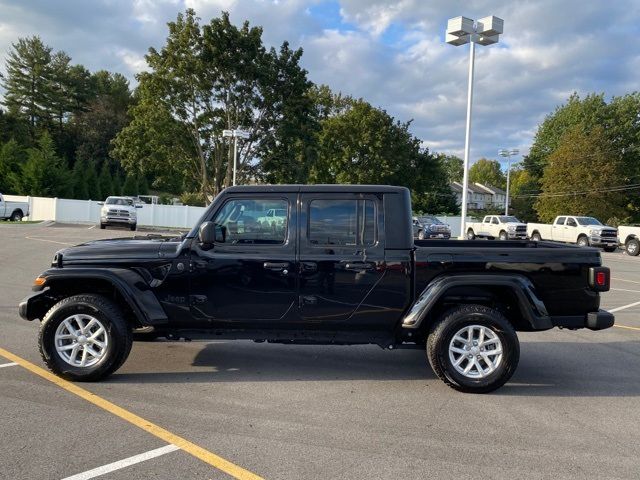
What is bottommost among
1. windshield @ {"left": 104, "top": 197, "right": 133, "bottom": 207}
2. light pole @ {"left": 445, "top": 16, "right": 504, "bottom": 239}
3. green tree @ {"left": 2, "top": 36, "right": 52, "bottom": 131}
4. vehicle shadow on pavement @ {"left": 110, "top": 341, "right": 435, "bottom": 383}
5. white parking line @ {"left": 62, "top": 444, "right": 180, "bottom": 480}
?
white parking line @ {"left": 62, "top": 444, "right": 180, "bottom": 480}

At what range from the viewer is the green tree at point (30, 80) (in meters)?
71.7

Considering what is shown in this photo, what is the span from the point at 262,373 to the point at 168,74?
115 feet

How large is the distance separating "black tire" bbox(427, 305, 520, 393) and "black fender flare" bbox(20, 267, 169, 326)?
2568mm

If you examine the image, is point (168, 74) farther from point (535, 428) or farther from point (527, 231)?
point (535, 428)

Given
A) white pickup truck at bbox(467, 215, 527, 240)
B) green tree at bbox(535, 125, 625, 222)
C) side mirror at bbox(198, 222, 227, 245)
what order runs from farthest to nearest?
1. green tree at bbox(535, 125, 625, 222)
2. white pickup truck at bbox(467, 215, 527, 240)
3. side mirror at bbox(198, 222, 227, 245)

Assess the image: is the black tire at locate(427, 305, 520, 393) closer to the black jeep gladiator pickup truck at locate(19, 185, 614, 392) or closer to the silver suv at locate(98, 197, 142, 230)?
the black jeep gladiator pickup truck at locate(19, 185, 614, 392)

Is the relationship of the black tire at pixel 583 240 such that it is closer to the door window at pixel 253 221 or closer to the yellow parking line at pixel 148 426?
the door window at pixel 253 221

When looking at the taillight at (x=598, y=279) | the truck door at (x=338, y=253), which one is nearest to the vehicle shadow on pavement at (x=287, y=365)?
the truck door at (x=338, y=253)

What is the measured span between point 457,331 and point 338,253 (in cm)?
132

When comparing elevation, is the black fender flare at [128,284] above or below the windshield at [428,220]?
below

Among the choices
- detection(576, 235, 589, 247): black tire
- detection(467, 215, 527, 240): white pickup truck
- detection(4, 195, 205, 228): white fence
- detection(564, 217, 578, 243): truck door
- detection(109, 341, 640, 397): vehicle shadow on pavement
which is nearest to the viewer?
detection(109, 341, 640, 397): vehicle shadow on pavement

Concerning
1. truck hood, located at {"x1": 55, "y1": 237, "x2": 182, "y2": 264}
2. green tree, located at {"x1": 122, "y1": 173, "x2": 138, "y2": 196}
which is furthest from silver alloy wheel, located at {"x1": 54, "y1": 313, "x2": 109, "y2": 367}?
green tree, located at {"x1": 122, "y1": 173, "x2": 138, "y2": 196}

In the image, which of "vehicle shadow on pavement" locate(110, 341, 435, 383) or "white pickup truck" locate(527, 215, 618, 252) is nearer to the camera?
"vehicle shadow on pavement" locate(110, 341, 435, 383)

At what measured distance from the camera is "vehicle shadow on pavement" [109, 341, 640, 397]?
5.24 m
